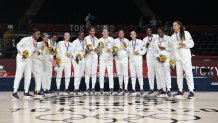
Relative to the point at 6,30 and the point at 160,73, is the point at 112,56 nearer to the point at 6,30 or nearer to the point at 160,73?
the point at 160,73

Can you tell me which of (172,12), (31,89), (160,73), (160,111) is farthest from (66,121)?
(172,12)

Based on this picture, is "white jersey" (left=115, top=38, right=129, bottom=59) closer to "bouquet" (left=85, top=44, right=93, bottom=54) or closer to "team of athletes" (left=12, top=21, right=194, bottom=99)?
"team of athletes" (left=12, top=21, right=194, bottom=99)

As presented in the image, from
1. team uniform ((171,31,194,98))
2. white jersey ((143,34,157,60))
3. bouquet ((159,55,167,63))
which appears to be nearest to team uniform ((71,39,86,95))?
white jersey ((143,34,157,60))

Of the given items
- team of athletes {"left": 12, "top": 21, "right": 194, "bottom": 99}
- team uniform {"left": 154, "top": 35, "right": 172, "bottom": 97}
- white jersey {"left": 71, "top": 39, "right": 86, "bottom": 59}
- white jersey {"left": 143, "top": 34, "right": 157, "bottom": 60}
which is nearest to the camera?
team of athletes {"left": 12, "top": 21, "right": 194, "bottom": 99}

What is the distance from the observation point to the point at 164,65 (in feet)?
34.9

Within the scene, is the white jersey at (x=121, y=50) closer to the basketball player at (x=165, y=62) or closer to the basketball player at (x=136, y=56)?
the basketball player at (x=136, y=56)

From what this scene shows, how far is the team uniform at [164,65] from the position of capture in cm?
1058

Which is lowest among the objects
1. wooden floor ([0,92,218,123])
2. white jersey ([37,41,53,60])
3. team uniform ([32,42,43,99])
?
wooden floor ([0,92,218,123])

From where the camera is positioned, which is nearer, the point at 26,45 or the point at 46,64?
the point at 26,45

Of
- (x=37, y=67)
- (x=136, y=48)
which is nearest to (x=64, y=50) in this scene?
(x=37, y=67)

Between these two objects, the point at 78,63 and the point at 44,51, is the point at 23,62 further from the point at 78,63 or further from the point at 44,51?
the point at 78,63

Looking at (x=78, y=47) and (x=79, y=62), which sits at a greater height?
(x=78, y=47)

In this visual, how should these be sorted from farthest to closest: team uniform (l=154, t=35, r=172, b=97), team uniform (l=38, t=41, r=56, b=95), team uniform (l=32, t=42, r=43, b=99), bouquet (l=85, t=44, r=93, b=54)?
bouquet (l=85, t=44, r=93, b=54), team uniform (l=38, t=41, r=56, b=95), team uniform (l=154, t=35, r=172, b=97), team uniform (l=32, t=42, r=43, b=99)

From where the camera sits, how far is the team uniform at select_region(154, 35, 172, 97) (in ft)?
34.7
